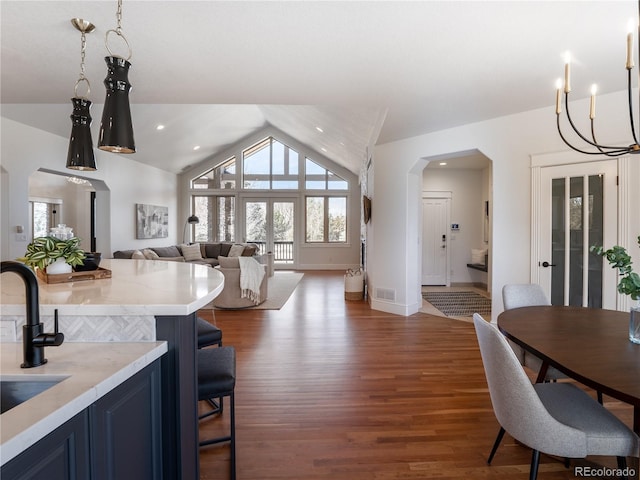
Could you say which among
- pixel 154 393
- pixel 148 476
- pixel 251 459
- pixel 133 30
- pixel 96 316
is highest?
pixel 133 30

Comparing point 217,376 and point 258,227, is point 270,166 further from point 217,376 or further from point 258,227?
point 217,376

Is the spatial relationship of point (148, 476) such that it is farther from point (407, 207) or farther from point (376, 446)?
point (407, 207)

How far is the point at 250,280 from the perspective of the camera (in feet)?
16.8

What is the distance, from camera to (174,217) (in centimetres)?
981

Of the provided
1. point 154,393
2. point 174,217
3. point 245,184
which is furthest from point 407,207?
point 174,217

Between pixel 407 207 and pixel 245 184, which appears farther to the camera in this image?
pixel 245 184

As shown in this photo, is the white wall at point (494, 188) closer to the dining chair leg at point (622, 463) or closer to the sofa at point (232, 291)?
the sofa at point (232, 291)

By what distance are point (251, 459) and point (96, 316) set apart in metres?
1.21

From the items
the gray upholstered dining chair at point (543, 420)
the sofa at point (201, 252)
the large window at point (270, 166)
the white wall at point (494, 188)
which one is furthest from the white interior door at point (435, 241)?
the gray upholstered dining chair at point (543, 420)

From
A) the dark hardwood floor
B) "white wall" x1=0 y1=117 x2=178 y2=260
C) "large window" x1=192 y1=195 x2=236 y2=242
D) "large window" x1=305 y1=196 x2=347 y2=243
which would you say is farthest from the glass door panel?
the dark hardwood floor

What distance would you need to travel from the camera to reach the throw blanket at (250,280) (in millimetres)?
5078

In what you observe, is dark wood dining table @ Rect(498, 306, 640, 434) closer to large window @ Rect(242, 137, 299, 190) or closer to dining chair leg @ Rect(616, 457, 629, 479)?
dining chair leg @ Rect(616, 457, 629, 479)

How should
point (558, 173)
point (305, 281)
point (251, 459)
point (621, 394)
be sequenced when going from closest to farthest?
point (621, 394)
point (251, 459)
point (558, 173)
point (305, 281)

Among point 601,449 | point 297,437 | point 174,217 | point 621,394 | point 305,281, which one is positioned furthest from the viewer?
point 174,217
